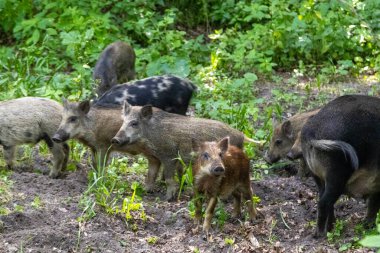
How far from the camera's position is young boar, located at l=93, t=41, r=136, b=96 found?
11836 millimetres

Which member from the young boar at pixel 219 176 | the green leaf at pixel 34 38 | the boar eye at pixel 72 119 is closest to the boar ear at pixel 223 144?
the young boar at pixel 219 176

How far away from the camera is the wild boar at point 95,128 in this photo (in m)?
9.13

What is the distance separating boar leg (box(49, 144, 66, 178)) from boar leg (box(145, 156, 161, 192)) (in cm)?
99

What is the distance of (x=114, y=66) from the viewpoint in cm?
1205

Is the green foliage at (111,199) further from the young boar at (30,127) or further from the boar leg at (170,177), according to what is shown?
the young boar at (30,127)

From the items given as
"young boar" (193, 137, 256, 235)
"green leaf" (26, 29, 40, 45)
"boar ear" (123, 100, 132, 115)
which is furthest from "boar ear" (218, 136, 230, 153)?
"green leaf" (26, 29, 40, 45)

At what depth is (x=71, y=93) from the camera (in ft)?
37.8

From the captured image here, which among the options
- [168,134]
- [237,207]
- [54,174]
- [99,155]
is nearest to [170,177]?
[168,134]

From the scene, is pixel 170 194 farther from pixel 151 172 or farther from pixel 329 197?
pixel 329 197

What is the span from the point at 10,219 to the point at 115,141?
1846 millimetres

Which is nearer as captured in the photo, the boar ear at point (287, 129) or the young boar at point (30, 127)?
the young boar at point (30, 127)

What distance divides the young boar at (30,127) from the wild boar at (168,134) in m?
0.79

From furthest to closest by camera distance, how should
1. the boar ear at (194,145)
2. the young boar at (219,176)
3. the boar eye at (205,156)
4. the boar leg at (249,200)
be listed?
1. the boar ear at (194,145)
2. the boar leg at (249,200)
3. the boar eye at (205,156)
4. the young boar at (219,176)

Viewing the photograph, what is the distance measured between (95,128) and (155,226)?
2.15 metres
